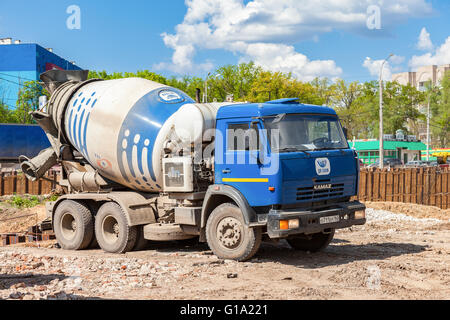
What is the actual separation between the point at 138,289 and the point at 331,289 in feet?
9.33

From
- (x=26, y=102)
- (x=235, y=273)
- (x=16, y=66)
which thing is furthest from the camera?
(x=16, y=66)

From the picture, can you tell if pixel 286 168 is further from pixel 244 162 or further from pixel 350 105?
pixel 350 105

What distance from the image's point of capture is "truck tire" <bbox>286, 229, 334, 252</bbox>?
11148mm

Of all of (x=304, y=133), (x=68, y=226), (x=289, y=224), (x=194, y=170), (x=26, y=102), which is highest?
(x=26, y=102)

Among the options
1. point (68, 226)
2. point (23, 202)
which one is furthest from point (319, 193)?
point (23, 202)

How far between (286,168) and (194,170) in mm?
2188

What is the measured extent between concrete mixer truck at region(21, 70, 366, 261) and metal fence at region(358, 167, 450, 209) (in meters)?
13.3

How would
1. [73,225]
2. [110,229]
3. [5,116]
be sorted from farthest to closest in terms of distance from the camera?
[5,116], [73,225], [110,229]

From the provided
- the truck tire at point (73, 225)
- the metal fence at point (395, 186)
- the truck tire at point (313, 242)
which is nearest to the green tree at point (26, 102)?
the metal fence at point (395, 186)

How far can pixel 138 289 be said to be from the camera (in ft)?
26.3

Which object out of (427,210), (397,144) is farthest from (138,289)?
(397,144)

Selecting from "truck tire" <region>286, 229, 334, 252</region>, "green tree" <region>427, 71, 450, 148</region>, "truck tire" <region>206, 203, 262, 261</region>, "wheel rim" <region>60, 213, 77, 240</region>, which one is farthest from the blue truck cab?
"green tree" <region>427, 71, 450, 148</region>

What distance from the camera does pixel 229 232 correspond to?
999cm
